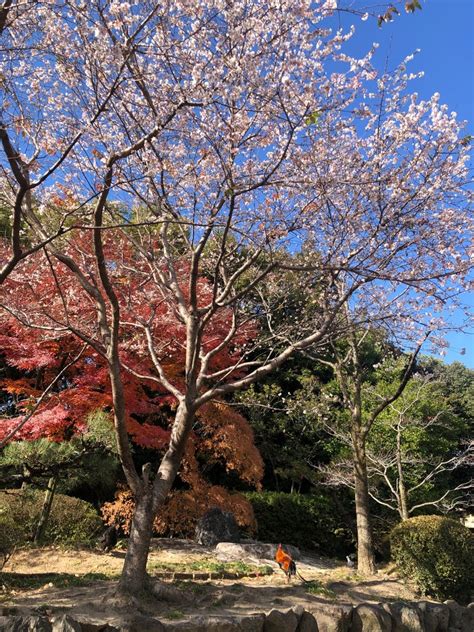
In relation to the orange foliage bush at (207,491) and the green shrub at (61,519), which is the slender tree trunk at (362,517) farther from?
the green shrub at (61,519)

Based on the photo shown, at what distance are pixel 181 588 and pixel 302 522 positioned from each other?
688 cm

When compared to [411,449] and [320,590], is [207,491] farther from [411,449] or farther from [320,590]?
[411,449]

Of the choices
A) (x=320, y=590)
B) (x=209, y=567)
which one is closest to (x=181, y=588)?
(x=209, y=567)

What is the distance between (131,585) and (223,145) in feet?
14.1

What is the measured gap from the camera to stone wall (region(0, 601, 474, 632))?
349cm

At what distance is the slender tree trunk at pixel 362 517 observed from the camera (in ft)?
28.0

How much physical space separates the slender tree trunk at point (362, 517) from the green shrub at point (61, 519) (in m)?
4.60

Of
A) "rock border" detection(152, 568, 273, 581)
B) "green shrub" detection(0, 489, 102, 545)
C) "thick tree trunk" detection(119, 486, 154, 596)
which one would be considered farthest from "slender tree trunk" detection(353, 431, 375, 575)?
"thick tree trunk" detection(119, 486, 154, 596)

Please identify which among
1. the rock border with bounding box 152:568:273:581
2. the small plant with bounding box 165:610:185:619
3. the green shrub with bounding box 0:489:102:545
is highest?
the green shrub with bounding box 0:489:102:545

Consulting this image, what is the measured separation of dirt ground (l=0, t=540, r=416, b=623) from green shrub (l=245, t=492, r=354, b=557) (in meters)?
2.64

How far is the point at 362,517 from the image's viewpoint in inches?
348

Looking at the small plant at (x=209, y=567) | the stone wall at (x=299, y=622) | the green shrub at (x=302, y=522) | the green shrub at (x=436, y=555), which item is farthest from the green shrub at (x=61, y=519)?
the green shrub at (x=436, y=555)

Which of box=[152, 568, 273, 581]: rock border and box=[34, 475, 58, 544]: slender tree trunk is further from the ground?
box=[34, 475, 58, 544]: slender tree trunk

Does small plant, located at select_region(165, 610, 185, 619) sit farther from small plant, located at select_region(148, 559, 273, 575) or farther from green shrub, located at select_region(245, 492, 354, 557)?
green shrub, located at select_region(245, 492, 354, 557)
